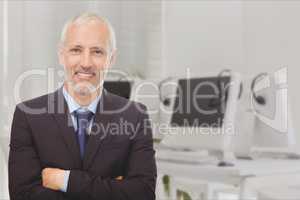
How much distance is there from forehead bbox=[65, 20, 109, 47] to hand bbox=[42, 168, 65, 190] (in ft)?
0.42

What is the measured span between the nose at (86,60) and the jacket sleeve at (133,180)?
3.4 inches

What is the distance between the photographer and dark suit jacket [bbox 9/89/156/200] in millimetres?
499

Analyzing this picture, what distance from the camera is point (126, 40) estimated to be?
67.0 inches

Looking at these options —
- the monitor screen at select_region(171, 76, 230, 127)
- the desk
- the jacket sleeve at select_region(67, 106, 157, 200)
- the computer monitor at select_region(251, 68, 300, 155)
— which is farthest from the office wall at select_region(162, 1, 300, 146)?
the jacket sleeve at select_region(67, 106, 157, 200)

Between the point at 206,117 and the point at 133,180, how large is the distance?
0.65m

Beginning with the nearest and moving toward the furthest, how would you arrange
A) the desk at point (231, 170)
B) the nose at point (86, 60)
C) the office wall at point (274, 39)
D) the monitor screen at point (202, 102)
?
the nose at point (86, 60), the desk at point (231, 170), the monitor screen at point (202, 102), the office wall at point (274, 39)

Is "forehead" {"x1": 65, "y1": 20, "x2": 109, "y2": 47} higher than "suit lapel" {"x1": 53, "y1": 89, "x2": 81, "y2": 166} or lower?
higher

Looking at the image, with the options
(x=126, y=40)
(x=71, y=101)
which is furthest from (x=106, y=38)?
(x=126, y=40)

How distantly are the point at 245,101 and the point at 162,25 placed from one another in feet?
2.35

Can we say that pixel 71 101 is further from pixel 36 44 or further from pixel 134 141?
pixel 36 44

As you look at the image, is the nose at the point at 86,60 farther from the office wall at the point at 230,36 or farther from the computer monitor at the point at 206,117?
the office wall at the point at 230,36

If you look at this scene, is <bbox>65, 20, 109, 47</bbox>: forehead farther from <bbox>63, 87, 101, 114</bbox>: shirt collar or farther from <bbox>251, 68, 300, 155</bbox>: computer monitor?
<bbox>251, 68, 300, 155</bbox>: computer monitor

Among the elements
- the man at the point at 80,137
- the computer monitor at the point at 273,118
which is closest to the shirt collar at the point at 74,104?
the man at the point at 80,137

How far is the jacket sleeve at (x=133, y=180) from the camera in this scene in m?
0.50
